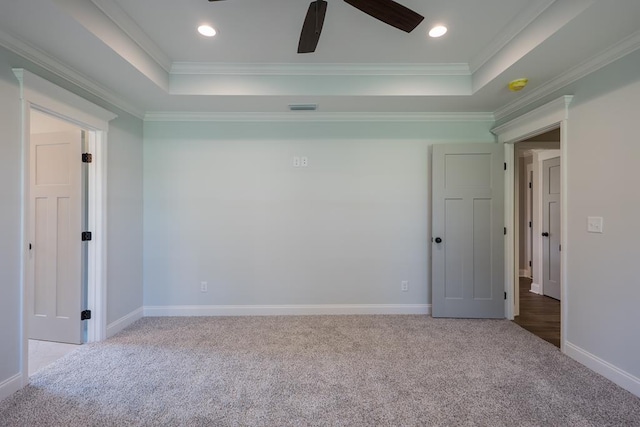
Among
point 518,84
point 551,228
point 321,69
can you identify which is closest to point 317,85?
point 321,69

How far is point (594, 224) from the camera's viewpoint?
2.15m

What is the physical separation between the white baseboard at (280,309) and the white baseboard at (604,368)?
1.27m

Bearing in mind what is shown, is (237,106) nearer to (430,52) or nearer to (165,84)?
(165,84)

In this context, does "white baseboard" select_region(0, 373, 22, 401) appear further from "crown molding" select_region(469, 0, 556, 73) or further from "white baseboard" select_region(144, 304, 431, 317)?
"crown molding" select_region(469, 0, 556, 73)

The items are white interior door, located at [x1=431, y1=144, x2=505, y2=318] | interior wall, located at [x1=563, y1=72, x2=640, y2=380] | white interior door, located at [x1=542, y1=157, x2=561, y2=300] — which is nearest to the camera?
interior wall, located at [x1=563, y1=72, x2=640, y2=380]

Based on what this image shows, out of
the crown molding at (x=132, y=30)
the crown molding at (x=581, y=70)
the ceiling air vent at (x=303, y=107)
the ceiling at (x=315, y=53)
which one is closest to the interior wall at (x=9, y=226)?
the ceiling at (x=315, y=53)

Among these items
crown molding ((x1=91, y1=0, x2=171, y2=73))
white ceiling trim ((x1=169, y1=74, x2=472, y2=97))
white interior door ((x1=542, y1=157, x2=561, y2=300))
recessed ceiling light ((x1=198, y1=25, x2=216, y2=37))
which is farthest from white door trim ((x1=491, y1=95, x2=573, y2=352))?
crown molding ((x1=91, y1=0, x2=171, y2=73))

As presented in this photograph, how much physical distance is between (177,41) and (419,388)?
3.30 metres

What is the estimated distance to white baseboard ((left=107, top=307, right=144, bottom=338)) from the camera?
2.73 meters

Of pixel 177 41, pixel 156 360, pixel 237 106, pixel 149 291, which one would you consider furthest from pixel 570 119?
pixel 149 291

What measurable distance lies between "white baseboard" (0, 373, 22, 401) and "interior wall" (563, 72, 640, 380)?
13.8 ft

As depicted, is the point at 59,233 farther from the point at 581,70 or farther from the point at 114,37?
the point at 581,70

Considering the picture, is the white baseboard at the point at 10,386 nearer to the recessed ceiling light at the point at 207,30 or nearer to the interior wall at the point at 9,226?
the interior wall at the point at 9,226

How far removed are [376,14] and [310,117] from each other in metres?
1.71
